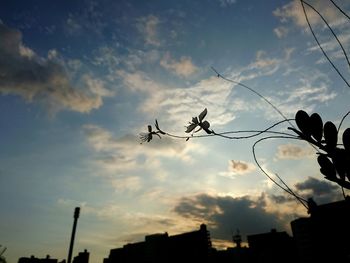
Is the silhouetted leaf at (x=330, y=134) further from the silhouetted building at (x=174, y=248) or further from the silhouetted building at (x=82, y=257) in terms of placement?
the silhouetted building at (x=82, y=257)

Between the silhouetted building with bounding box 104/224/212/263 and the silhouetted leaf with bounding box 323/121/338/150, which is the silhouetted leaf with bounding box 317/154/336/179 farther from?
the silhouetted building with bounding box 104/224/212/263

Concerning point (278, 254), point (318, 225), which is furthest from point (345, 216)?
point (278, 254)

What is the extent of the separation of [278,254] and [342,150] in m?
42.6

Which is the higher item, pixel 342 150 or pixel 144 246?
pixel 144 246

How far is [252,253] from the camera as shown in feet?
138

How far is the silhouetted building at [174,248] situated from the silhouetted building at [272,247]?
1074cm

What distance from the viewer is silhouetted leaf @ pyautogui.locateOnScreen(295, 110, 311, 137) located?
4.97 ft

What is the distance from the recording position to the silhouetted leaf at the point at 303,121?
151 cm

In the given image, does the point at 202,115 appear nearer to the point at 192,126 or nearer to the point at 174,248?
the point at 192,126

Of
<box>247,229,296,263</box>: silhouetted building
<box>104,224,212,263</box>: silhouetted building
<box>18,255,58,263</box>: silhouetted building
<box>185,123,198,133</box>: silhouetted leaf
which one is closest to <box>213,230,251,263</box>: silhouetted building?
<box>247,229,296,263</box>: silhouetted building

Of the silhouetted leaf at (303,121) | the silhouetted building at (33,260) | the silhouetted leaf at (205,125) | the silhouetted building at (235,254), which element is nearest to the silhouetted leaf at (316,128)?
the silhouetted leaf at (303,121)

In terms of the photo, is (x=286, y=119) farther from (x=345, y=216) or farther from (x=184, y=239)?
(x=184, y=239)

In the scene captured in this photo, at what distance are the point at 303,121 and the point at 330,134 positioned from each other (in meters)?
0.14

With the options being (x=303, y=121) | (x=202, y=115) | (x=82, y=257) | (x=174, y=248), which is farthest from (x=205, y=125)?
(x=82, y=257)
